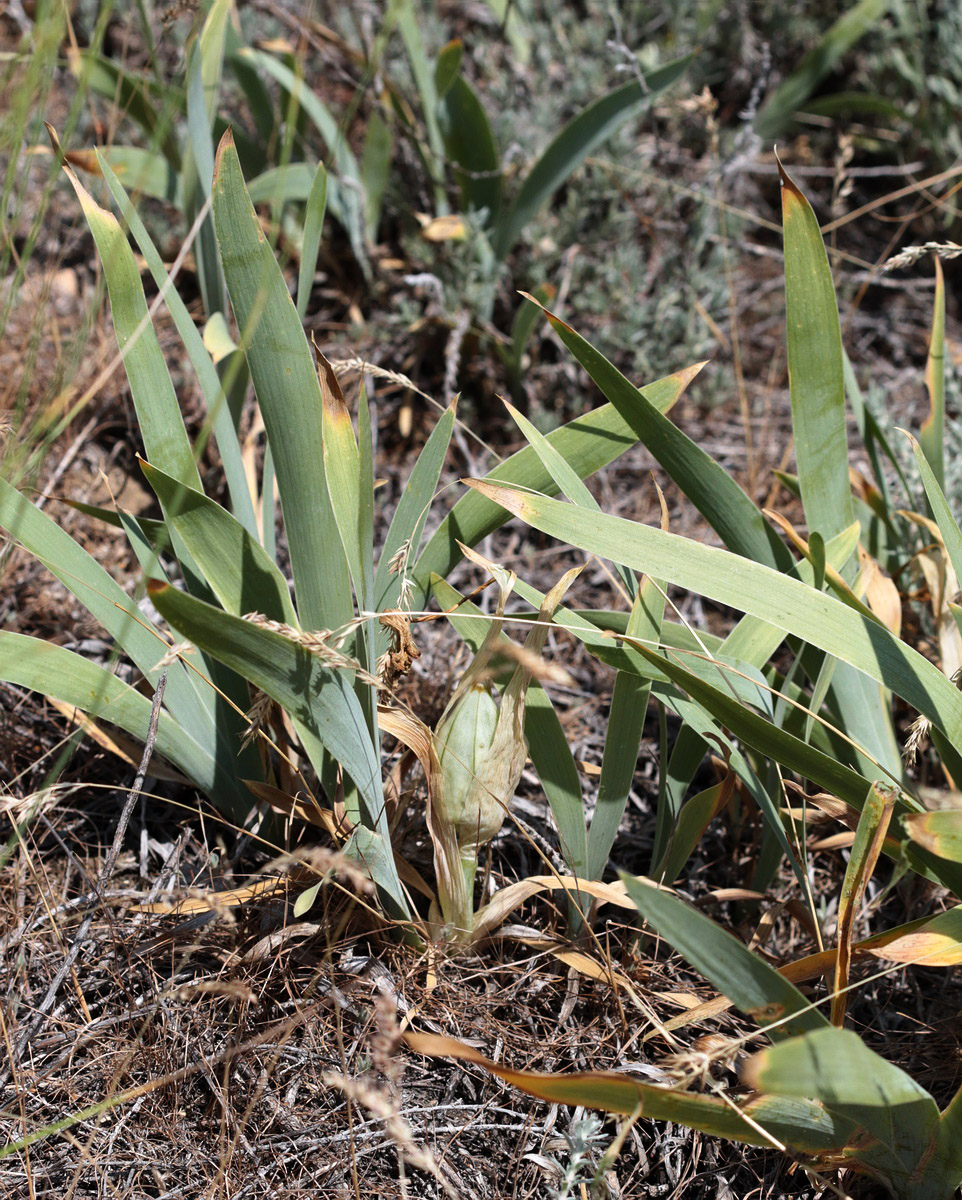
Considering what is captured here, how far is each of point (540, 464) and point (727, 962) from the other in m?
0.58

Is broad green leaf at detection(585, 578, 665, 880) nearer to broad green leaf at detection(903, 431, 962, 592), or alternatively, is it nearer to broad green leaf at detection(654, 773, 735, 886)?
broad green leaf at detection(654, 773, 735, 886)

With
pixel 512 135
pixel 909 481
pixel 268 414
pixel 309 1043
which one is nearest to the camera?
pixel 268 414

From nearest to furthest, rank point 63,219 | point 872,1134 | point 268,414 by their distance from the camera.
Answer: point 872,1134
point 268,414
point 63,219

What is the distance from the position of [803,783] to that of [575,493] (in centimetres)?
51

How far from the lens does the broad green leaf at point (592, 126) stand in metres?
1.60

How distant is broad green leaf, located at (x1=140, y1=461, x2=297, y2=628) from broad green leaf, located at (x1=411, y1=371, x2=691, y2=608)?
0.53ft

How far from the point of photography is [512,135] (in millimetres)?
2039

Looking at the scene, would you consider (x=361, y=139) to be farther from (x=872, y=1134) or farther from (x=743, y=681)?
(x=872, y=1134)

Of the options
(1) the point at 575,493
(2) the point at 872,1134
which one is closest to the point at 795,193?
(1) the point at 575,493

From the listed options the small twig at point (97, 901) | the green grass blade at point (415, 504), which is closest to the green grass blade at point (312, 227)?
A: the green grass blade at point (415, 504)

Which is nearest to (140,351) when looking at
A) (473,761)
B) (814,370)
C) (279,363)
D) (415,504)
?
(279,363)

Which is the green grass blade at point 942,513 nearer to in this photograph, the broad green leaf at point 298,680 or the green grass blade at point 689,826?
the green grass blade at point 689,826

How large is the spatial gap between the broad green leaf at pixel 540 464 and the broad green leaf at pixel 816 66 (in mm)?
1510

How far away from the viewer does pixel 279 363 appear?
90 cm
